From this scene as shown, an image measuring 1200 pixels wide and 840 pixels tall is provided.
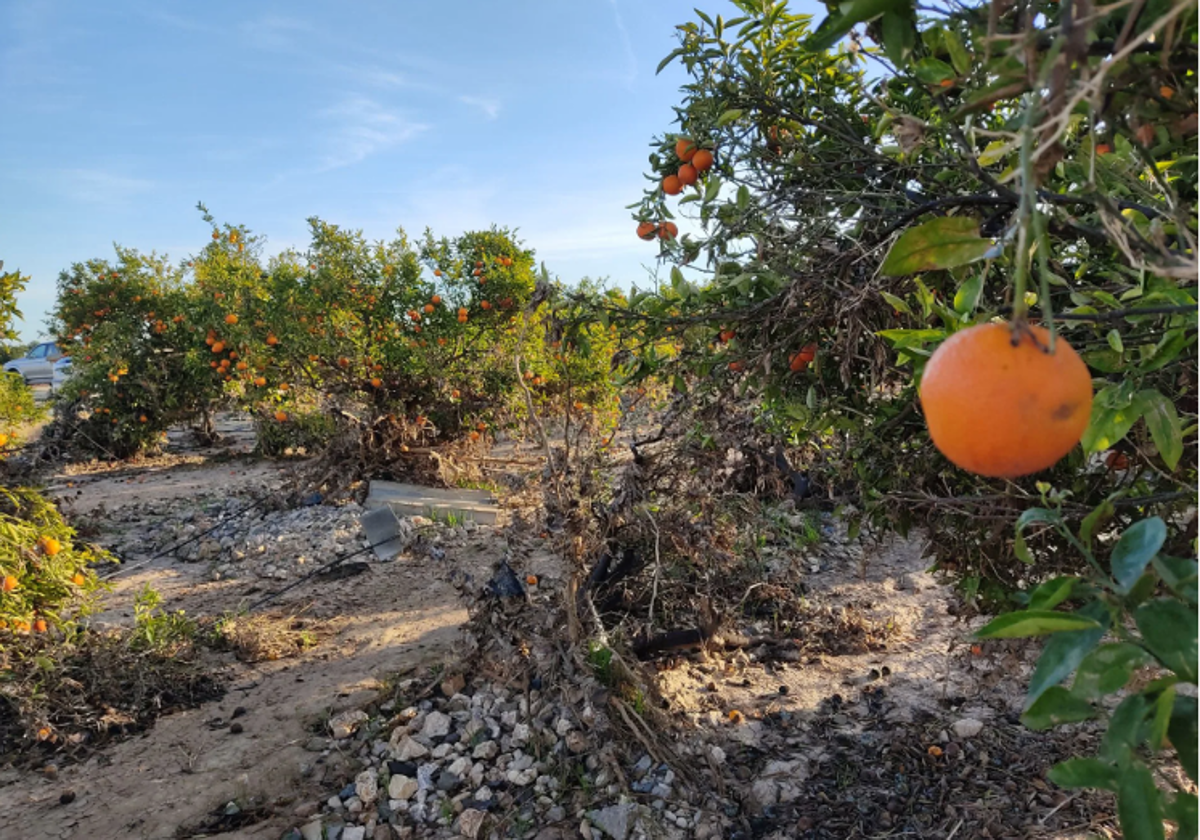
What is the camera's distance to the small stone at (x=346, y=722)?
10.3 feet

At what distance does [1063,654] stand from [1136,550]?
0.42ft

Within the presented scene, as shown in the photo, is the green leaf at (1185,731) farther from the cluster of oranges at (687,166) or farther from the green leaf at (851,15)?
the cluster of oranges at (687,166)

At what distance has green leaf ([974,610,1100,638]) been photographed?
0.68m

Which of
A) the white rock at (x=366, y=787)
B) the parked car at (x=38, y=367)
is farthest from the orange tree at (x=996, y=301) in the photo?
the parked car at (x=38, y=367)

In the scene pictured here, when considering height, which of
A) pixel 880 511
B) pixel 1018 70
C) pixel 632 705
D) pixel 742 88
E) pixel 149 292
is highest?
pixel 149 292

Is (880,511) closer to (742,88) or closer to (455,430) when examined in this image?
(742,88)

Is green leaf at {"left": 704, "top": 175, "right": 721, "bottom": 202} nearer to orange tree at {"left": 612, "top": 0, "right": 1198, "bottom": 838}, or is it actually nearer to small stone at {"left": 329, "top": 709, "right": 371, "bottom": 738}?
orange tree at {"left": 612, "top": 0, "right": 1198, "bottom": 838}

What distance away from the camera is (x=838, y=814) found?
2510 millimetres

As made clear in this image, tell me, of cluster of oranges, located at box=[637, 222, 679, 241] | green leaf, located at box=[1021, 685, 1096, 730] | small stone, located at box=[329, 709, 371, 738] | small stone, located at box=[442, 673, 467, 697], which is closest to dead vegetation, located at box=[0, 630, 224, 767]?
small stone, located at box=[329, 709, 371, 738]

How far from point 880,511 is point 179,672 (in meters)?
3.40

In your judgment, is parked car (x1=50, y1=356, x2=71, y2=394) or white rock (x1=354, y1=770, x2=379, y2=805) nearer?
white rock (x1=354, y1=770, x2=379, y2=805)

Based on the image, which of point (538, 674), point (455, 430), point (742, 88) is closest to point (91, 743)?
point (538, 674)

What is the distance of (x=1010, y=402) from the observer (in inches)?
23.9

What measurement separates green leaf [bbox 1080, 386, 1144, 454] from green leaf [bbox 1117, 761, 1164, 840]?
24.3 inches
